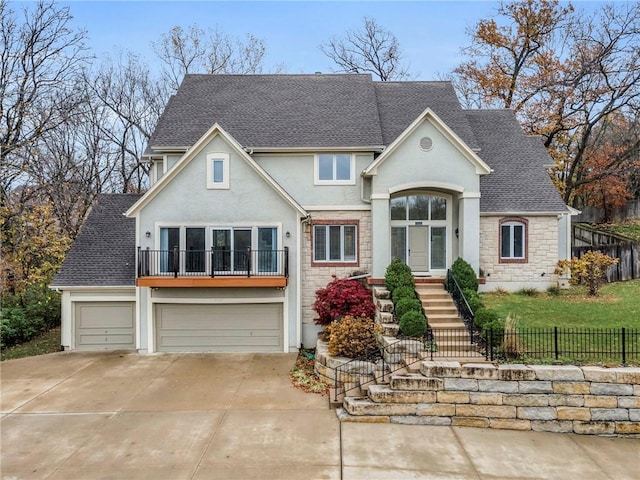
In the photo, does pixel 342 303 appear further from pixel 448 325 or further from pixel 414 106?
pixel 414 106

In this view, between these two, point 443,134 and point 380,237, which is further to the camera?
point 380,237

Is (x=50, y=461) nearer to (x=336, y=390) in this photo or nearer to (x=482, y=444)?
(x=336, y=390)

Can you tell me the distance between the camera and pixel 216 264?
45.4 ft

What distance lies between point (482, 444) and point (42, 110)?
19838 millimetres

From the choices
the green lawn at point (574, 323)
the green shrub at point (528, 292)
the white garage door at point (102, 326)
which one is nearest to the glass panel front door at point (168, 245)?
the white garage door at point (102, 326)

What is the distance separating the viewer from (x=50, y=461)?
7.40 meters

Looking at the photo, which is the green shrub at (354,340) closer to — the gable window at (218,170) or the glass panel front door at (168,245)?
the glass panel front door at (168,245)

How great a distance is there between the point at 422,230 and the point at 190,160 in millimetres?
8494

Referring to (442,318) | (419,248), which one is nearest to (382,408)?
(442,318)

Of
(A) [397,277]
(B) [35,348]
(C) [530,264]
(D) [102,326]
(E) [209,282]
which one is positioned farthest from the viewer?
(C) [530,264]

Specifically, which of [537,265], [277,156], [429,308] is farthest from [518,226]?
[277,156]

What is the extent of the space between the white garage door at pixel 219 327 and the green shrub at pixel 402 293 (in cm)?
399

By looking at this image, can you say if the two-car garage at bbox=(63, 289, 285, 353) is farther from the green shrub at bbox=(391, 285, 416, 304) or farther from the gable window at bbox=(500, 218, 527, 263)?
the gable window at bbox=(500, 218, 527, 263)

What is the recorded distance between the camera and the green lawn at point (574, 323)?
9586 mm
